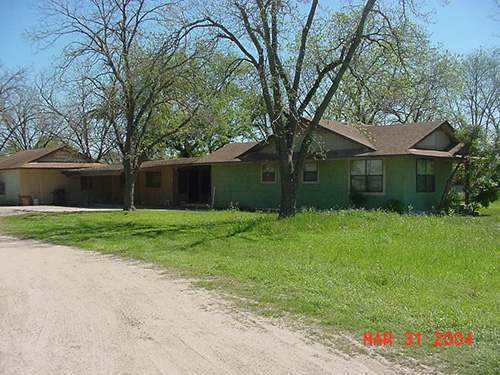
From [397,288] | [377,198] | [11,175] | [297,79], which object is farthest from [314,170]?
[11,175]

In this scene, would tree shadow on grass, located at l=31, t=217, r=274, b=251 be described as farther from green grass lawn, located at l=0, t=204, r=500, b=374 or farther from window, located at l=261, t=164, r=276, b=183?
window, located at l=261, t=164, r=276, b=183

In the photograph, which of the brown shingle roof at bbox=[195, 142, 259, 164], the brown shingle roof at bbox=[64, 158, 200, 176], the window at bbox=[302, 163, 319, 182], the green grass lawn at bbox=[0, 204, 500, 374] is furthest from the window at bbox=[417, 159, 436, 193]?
the brown shingle roof at bbox=[64, 158, 200, 176]

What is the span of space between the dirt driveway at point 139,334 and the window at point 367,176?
42.2 ft

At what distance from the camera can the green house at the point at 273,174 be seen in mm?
18891

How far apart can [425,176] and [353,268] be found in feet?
42.2

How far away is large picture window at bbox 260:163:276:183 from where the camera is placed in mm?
22906

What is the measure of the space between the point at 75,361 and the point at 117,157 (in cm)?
3886

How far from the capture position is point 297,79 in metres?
16.0

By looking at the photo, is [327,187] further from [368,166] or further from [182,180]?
[182,180]

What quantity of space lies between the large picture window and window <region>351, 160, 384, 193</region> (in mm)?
4353

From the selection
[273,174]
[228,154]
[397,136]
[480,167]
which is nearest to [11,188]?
[228,154]

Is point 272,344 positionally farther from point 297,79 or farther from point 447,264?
point 297,79

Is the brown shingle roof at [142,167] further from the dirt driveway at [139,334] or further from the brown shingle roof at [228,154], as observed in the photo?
the dirt driveway at [139,334]

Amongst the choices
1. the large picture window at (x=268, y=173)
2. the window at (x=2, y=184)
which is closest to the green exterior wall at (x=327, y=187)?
the large picture window at (x=268, y=173)
